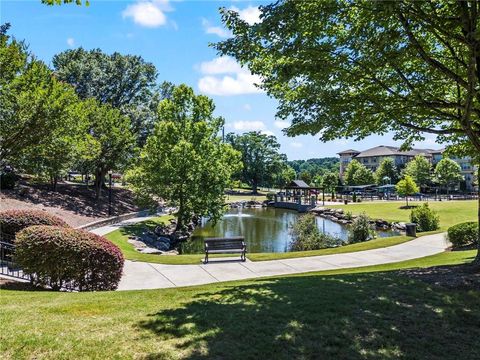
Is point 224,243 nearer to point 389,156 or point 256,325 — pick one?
point 256,325

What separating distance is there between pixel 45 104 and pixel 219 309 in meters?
12.8

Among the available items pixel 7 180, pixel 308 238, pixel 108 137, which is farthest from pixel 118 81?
pixel 308 238

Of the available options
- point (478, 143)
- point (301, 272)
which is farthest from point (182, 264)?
point (478, 143)

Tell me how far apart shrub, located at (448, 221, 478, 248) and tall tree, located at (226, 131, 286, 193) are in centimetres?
7204

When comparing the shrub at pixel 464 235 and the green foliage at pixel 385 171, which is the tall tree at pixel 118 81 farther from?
the green foliage at pixel 385 171

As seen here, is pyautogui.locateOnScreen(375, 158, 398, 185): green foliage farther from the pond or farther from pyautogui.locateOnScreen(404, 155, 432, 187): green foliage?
the pond

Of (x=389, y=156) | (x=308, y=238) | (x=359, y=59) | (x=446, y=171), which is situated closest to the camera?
(x=359, y=59)

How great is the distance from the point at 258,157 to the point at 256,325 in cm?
8564

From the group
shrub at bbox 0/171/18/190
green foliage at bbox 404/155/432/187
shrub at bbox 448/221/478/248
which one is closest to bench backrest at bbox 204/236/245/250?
shrub at bbox 448/221/478/248

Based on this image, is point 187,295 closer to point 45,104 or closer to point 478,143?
point 478,143

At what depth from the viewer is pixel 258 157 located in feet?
298

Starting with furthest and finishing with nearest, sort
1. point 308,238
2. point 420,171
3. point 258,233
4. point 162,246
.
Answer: point 420,171, point 258,233, point 162,246, point 308,238

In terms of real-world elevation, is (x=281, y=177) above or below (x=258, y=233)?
above

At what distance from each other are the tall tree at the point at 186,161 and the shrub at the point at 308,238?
20.0 feet
